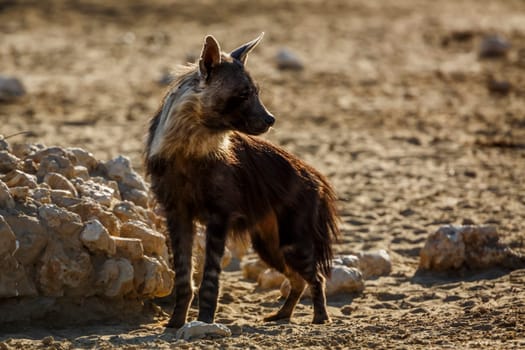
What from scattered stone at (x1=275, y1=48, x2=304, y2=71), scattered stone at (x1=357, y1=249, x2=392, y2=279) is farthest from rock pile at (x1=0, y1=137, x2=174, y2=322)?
scattered stone at (x1=275, y1=48, x2=304, y2=71)

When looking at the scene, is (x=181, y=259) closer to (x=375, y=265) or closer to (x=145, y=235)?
(x=145, y=235)

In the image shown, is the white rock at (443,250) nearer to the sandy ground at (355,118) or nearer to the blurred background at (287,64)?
the sandy ground at (355,118)

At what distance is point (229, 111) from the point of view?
6.61 m

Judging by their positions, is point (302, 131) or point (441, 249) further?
point (302, 131)

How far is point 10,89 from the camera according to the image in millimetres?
13797

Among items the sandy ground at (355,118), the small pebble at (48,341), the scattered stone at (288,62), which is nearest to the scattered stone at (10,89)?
the sandy ground at (355,118)

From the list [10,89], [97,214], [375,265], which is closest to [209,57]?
[97,214]

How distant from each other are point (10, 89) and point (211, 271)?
8.01 metres

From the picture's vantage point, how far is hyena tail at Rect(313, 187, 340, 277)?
7152 mm

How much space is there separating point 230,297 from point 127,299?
0.99 m

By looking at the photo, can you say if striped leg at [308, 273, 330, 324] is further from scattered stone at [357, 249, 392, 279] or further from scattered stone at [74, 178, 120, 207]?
scattered stone at [74, 178, 120, 207]

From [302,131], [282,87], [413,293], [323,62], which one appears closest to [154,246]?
[413,293]

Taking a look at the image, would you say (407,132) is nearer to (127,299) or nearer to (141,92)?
(141,92)

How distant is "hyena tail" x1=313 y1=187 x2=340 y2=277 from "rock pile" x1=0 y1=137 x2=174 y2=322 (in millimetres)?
1025
